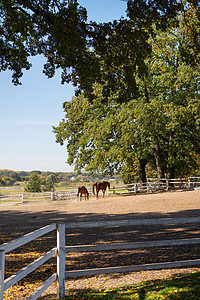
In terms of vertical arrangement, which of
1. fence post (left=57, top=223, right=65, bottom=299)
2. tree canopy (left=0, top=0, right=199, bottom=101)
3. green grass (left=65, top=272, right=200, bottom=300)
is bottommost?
green grass (left=65, top=272, right=200, bottom=300)

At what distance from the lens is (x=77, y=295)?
5.44 meters

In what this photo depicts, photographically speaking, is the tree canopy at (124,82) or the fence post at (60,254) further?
the tree canopy at (124,82)

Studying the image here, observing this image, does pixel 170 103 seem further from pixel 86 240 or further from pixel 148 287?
pixel 148 287

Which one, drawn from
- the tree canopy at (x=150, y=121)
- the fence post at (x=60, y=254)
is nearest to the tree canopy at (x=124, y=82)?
the tree canopy at (x=150, y=121)

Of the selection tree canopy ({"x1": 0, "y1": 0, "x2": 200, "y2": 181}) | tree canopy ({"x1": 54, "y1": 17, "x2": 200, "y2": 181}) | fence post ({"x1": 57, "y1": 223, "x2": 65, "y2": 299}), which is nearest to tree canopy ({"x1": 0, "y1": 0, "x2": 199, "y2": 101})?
tree canopy ({"x1": 0, "y1": 0, "x2": 200, "y2": 181})

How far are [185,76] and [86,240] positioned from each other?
79.4 ft

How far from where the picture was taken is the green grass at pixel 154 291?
4.88 meters

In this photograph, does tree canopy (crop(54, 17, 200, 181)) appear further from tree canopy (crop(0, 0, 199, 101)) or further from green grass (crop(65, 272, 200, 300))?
green grass (crop(65, 272, 200, 300))

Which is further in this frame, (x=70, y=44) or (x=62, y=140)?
(x=62, y=140)

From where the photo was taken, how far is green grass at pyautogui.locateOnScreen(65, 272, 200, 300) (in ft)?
16.0

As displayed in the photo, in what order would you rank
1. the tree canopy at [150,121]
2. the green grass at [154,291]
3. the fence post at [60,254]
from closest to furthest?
1. the green grass at [154,291]
2. the fence post at [60,254]
3. the tree canopy at [150,121]

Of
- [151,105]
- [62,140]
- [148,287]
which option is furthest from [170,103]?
[148,287]

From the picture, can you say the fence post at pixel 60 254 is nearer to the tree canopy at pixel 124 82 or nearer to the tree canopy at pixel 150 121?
the tree canopy at pixel 124 82

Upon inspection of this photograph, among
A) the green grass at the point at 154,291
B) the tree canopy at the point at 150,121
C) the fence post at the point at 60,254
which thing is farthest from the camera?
the tree canopy at the point at 150,121
